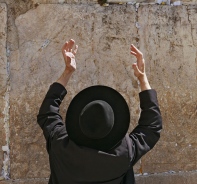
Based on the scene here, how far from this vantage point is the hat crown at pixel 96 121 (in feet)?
9.82

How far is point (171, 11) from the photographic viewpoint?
481cm

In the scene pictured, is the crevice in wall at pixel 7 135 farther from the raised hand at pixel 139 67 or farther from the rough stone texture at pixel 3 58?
the raised hand at pixel 139 67

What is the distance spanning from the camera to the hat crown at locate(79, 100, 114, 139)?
2.99 metres

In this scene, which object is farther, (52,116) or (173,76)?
(173,76)

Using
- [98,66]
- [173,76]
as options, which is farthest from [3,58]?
[173,76]

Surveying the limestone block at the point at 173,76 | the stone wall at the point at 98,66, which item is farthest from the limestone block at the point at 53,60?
the limestone block at the point at 173,76

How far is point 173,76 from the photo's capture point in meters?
4.82

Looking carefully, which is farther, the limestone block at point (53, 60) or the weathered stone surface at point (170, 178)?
the weathered stone surface at point (170, 178)

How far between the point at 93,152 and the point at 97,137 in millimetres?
113

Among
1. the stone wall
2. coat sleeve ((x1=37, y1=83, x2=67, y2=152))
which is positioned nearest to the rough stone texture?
the stone wall

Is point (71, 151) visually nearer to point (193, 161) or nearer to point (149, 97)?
point (149, 97)

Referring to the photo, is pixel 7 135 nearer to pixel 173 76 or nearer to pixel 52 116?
pixel 52 116

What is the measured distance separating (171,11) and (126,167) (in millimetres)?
2243

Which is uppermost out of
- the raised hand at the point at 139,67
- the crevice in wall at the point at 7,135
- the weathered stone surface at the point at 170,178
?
the raised hand at the point at 139,67
